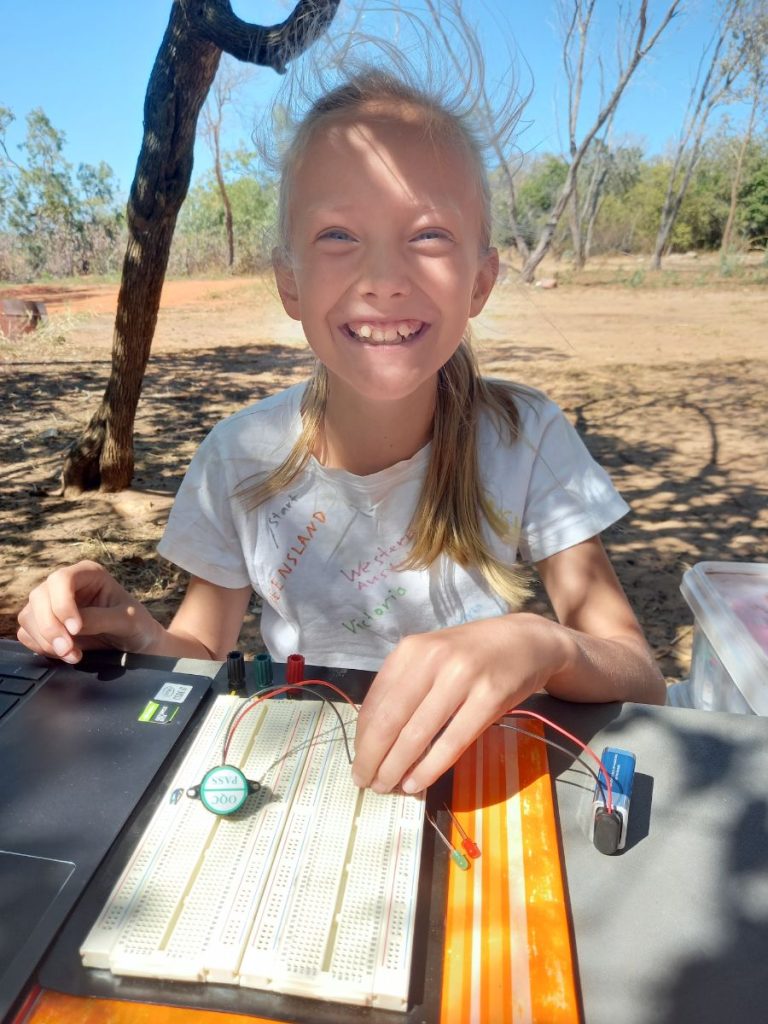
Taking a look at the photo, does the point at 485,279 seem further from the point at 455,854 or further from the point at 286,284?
the point at 455,854

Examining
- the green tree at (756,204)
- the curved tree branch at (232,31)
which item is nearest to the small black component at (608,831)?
the curved tree branch at (232,31)

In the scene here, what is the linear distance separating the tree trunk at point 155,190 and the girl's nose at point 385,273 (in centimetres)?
191

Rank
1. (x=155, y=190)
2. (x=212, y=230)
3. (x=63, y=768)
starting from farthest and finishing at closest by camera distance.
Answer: (x=212, y=230) < (x=155, y=190) < (x=63, y=768)

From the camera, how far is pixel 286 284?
1.47 m

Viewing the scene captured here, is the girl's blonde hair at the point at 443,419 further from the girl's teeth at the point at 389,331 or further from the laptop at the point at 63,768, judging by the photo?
the laptop at the point at 63,768

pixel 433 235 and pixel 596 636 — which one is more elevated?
pixel 433 235

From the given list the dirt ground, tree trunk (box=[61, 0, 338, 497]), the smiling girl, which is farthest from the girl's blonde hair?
tree trunk (box=[61, 0, 338, 497])

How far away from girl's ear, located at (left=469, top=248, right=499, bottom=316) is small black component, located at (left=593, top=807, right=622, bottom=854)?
979 mm

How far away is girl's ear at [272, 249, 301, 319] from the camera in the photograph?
1435mm

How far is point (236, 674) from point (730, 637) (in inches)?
39.8

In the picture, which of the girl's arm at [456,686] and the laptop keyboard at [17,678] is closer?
the girl's arm at [456,686]

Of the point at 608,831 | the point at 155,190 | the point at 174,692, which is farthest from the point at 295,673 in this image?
the point at 155,190

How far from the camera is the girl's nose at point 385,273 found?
3.86 ft

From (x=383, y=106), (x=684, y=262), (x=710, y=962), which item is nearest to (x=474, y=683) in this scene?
(x=710, y=962)
